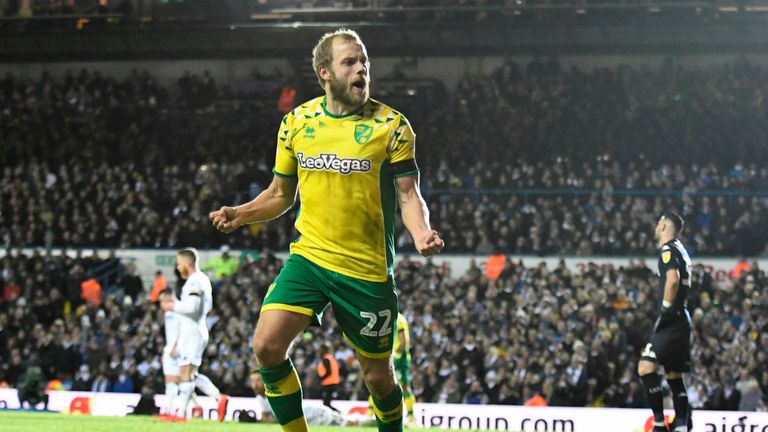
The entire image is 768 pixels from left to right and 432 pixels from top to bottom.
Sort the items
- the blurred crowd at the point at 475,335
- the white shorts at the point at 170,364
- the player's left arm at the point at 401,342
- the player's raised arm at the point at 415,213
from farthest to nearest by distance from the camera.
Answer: the blurred crowd at the point at 475,335, the white shorts at the point at 170,364, the player's left arm at the point at 401,342, the player's raised arm at the point at 415,213

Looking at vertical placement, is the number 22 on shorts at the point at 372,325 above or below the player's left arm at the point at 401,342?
above

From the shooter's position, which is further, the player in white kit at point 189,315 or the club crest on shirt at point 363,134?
the player in white kit at point 189,315

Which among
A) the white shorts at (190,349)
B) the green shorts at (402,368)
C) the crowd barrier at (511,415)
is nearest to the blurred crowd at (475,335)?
the crowd barrier at (511,415)

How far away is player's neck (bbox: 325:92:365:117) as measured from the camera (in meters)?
6.92

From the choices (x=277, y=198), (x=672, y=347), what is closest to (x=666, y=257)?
(x=672, y=347)

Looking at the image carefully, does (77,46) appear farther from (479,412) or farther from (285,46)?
(479,412)

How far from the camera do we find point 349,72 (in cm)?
680

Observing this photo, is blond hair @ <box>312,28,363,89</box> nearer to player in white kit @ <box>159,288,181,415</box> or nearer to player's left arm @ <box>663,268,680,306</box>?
player's left arm @ <box>663,268,680,306</box>

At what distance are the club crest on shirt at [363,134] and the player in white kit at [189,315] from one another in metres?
7.78

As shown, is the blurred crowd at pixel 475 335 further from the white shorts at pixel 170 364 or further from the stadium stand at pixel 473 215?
the white shorts at pixel 170 364

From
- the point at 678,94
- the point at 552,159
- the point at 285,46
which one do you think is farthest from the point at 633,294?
the point at 285,46

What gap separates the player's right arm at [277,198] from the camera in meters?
6.93

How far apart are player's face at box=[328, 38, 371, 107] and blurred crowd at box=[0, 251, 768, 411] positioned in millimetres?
14020

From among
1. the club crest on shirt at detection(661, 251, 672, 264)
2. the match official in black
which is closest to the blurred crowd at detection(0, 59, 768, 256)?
the match official in black
